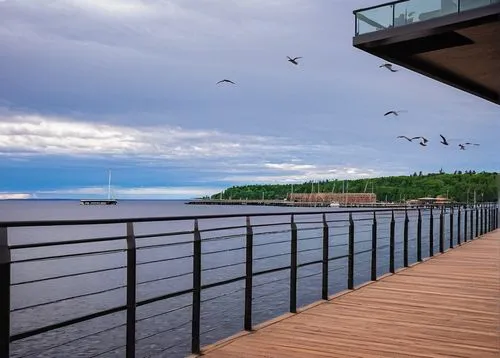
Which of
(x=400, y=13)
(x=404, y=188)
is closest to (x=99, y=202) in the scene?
(x=404, y=188)

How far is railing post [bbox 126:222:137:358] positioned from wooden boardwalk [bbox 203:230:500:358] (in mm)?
638

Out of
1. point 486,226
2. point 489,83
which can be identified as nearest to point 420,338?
point 489,83

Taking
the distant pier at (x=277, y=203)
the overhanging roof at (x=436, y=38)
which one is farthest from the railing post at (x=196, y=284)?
the distant pier at (x=277, y=203)

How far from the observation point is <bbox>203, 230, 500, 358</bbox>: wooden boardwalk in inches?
156

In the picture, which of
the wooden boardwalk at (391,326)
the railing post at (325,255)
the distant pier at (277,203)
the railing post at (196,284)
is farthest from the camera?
the distant pier at (277,203)

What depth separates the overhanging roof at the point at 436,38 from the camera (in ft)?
21.5

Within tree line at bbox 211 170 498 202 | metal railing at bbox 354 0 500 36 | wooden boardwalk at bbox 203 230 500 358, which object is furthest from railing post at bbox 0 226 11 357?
tree line at bbox 211 170 498 202

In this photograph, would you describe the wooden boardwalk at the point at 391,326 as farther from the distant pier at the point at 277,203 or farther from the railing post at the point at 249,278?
the distant pier at the point at 277,203

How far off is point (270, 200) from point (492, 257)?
118 m

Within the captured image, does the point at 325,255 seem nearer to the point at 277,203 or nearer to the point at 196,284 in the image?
the point at 196,284

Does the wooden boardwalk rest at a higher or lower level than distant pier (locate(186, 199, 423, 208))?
higher

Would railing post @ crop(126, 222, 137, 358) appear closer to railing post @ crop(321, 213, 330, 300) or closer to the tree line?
railing post @ crop(321, 213, 330, 300)

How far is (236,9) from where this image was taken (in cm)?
1681

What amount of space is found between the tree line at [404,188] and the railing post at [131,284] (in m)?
35.1
